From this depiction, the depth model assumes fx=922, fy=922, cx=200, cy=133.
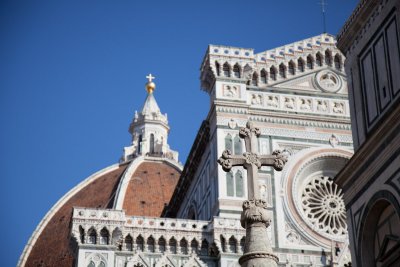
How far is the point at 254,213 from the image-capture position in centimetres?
1186

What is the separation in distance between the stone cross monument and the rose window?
57.6ft

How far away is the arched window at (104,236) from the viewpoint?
2850 cm

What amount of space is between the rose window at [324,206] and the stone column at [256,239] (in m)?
18.5

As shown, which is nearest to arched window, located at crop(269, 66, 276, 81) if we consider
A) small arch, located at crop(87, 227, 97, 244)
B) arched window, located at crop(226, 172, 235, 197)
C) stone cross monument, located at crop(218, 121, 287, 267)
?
arched window, located at crop(226, 172, 235, 197)

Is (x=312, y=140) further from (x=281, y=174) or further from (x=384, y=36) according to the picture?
(x=384, y=36)

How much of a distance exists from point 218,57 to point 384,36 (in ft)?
51.7

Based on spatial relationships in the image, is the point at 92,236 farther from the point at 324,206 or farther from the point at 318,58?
the point at 318,58

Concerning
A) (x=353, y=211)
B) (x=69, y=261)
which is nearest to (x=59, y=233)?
(x=69, y=261)

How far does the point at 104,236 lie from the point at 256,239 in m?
17.4

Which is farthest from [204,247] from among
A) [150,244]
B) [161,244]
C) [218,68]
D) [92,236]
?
[218,68]

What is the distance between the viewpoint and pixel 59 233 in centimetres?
6366

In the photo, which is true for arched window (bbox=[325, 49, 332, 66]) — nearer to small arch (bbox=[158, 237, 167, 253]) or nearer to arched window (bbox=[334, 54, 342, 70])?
arched window (bbox=[334, 54, 342, 70])

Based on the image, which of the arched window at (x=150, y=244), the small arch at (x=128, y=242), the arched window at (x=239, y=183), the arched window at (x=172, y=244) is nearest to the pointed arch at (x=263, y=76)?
the arched window at (x=239, y=183)

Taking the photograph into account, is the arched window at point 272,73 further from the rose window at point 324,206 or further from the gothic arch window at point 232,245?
the gothic arch window at point 232,245
